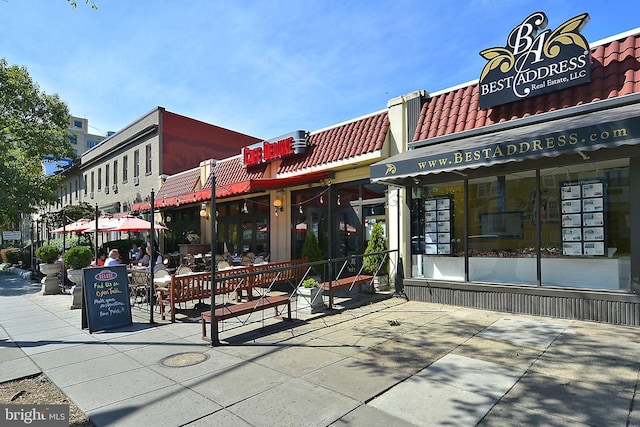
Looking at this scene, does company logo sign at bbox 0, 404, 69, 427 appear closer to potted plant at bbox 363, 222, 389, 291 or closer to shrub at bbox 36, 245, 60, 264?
potted plant at bbox 363, 222, 389, 291

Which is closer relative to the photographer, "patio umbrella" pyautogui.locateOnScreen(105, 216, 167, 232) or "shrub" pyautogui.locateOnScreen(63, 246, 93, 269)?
"shrub" pyautogui.locateOnScreen(63, 246, 93, 269)

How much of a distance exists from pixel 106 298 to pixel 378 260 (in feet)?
20.5

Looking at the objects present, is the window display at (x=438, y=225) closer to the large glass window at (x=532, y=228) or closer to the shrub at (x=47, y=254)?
the large glass window at (x=532, y=228)

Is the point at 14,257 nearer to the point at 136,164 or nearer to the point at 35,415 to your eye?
the point at 136,164

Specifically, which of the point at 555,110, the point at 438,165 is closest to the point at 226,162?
the point at 438,165

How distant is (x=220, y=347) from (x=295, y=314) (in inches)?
90.1

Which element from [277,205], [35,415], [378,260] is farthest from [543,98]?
[35,415]

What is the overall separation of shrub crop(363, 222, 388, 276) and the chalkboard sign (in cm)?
562

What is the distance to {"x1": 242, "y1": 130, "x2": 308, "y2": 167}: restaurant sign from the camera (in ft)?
40.7

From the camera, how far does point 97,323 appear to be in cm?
721

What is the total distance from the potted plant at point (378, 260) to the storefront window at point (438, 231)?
37.7 inches

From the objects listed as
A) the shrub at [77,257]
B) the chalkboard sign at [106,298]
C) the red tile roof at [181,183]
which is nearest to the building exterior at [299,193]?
the red tile roof at [181,183]

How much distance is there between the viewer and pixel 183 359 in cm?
546

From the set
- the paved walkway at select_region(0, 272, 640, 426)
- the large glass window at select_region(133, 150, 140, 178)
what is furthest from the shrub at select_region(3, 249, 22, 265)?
the paved walkway at select_region(0, 272, 640, 426)
